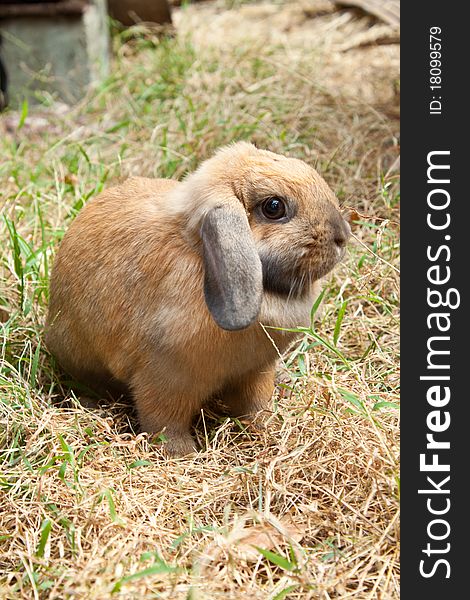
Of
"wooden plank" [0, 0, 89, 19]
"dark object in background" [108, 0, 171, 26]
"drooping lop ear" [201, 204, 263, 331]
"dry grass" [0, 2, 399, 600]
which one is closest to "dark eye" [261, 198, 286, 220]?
"drooping lop ear" [201, 204, 263, 331]

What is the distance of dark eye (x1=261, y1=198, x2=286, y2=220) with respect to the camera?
11.1 feet

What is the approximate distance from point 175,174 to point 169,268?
1.95m

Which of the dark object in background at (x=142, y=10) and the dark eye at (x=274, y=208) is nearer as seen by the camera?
the dark eye at (x=274, y=208)

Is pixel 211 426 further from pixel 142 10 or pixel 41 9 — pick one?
pixel 142 10

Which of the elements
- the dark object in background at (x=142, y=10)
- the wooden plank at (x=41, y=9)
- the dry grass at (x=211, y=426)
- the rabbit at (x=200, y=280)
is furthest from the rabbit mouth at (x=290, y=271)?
the dark object in background at (x=142, y=10)

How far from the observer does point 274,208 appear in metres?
3.40

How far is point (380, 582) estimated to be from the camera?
9.43ft

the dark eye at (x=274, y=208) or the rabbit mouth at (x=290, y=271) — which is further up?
the dark eye at (x=274, y=208)

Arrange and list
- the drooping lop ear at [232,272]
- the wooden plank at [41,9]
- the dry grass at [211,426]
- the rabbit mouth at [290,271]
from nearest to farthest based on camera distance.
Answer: the dry grass at [211,426] < the drooping lop ear at [232,272] < the rabbit mouth at [290,271] < the wooden plank at [41,9]

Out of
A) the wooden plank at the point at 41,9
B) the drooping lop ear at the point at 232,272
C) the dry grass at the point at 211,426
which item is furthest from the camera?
the wooden plank at the point at 41,9

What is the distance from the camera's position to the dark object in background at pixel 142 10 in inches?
305

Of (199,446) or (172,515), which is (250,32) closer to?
(199,446)

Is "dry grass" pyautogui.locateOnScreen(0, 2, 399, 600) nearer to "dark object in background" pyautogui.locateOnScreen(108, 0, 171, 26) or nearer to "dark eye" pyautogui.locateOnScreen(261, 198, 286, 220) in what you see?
"dark eye" pyautogui.locateOnScreen(261, 198, 286, 220)

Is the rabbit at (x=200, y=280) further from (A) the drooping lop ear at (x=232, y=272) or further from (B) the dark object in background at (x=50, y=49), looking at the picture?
(B) the dark object in background at (x=50, y=49)
